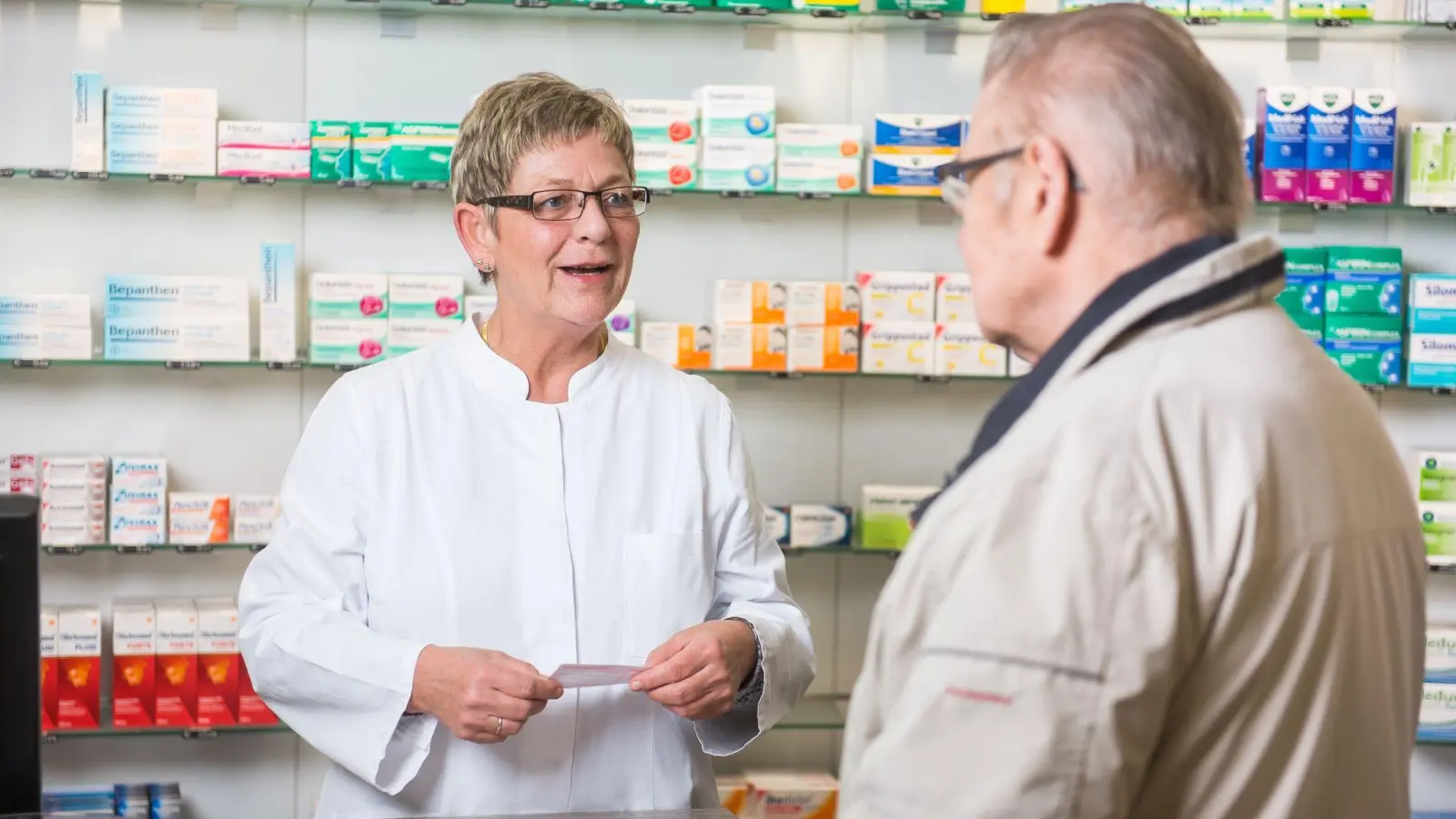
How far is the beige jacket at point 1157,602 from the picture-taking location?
859 mm

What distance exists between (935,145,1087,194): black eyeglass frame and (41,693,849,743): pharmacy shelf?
225 cm

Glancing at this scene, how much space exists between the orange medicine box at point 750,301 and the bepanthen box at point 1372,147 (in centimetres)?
152

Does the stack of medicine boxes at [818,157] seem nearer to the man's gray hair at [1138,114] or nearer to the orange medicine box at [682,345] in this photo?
the orange medicine box at [682,345]

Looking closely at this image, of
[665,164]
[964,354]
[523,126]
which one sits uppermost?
[665,164]

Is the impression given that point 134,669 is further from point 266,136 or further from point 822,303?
point 822,303

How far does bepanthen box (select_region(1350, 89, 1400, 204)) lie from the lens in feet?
11.3

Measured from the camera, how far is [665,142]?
3.33 metres

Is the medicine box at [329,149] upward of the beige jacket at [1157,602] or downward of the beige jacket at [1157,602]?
upward

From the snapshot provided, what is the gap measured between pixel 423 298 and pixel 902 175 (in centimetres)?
124

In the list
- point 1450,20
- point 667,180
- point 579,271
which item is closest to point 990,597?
point 579,271

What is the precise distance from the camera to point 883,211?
3.63 m

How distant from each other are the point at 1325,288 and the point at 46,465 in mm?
3178

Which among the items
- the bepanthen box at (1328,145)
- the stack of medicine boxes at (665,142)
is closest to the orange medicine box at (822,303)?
the stack of medicine boxes at (665,142)

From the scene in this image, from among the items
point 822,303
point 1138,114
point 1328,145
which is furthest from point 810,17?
point 1138,114
